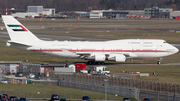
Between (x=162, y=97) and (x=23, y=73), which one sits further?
(x=23, y=73)

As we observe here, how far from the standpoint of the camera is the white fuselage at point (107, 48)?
7675 cm

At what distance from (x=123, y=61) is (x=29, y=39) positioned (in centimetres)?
2360

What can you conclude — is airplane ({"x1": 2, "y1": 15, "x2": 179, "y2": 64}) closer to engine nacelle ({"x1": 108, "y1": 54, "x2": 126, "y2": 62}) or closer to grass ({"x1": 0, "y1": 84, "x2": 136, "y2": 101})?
engine nacelle ({"x1": 108, "y1": 54, "x2": 126, "y2": 62})

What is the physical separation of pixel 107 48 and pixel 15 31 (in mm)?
22856

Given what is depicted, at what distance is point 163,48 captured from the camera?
259 feet

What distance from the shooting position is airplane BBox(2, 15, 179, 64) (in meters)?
76.5

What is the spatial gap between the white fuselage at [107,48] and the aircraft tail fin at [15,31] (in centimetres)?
249

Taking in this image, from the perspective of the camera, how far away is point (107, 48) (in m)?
77.4

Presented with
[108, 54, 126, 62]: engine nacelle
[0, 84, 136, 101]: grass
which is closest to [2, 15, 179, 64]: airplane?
[108, 54, 126, 62]: engine nacelle

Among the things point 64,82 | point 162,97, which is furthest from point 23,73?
point 162,97

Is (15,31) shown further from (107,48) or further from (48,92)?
(48,92)

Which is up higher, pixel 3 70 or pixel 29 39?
pixel 29 39

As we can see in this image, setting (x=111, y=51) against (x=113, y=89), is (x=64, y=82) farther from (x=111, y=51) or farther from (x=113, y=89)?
(x=111, y=51)

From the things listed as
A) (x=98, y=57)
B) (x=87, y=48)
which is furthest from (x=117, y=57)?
(x=87, y=48)
